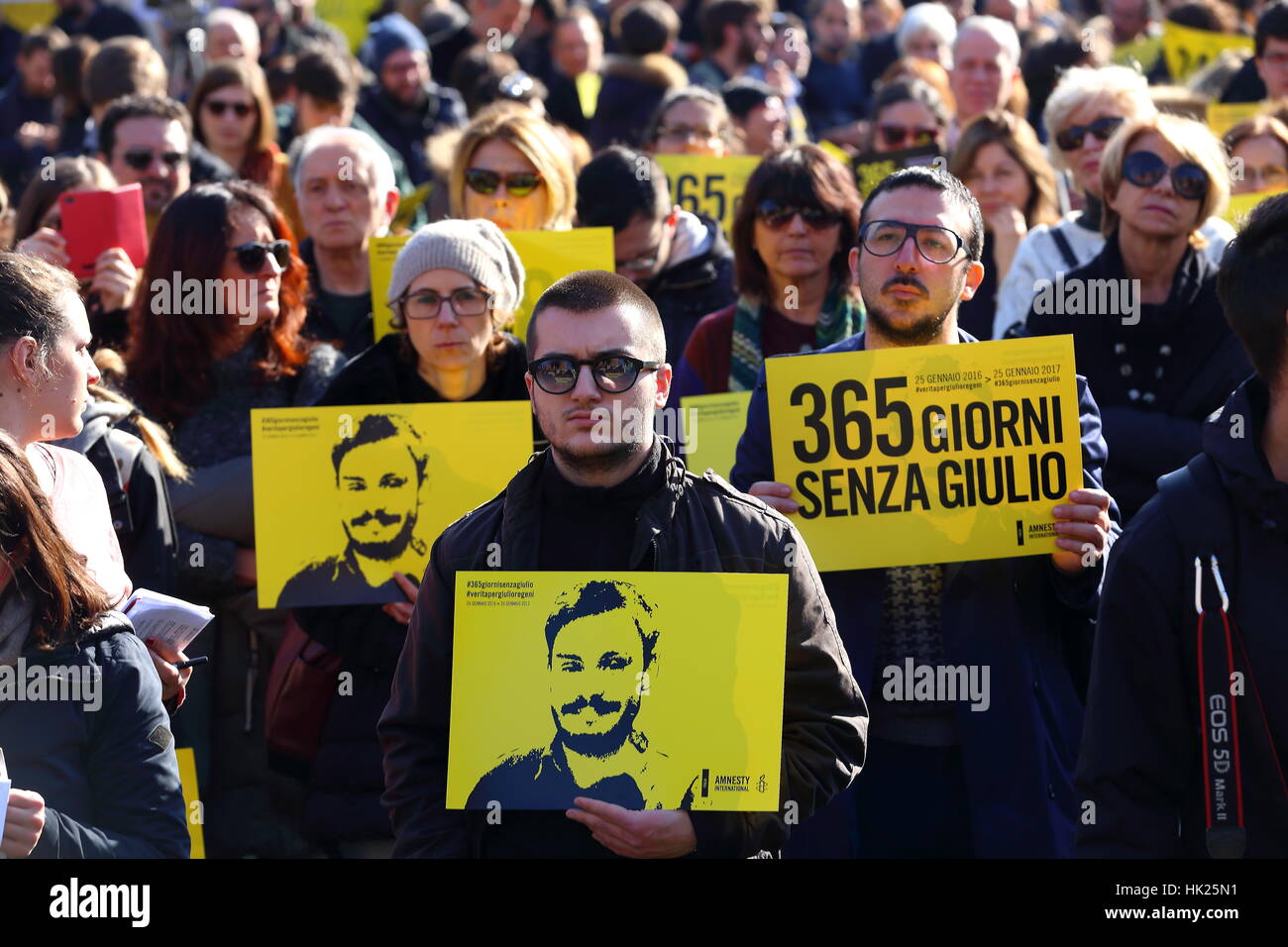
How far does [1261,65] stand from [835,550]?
6.27 m

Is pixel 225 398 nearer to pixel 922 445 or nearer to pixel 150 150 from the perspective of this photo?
pixel 150 150

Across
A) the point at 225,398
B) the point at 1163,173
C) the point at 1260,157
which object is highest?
the point at 1260,157

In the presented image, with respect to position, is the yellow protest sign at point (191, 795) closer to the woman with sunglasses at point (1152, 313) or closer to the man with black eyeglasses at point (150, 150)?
the woman with sunglasses at point (1152, 313)

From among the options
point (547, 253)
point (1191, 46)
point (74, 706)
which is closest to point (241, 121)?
point (547, 253)

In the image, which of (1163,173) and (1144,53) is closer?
(1163,173)

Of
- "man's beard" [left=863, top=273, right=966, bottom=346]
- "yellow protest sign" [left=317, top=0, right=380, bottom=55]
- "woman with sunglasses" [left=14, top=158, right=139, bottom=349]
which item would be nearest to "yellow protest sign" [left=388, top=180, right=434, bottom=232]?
"woman with sunglasses" [left=14, top=158, right=139, bottom=349]

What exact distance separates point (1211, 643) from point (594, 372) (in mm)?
1373

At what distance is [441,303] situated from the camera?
17.8ft

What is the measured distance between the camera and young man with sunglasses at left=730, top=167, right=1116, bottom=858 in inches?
177

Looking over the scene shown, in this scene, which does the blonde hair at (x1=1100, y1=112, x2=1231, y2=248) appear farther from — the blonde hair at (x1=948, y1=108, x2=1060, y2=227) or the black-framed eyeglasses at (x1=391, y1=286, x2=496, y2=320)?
the black-framed eyeglasses at (x1=391, y1=286, x2=496, y2=320)

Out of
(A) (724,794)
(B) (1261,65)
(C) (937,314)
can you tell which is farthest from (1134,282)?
(B) (1261,65)

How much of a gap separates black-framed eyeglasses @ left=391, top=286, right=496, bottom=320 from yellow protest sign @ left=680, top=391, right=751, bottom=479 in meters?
0.75

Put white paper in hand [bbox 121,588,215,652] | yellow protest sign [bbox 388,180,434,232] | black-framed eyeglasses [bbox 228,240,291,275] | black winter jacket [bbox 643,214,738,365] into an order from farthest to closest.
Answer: yellow protest sign [bbox 388,180,434,232] < black winter jacket [bbox 643,214,738,365] < black-framed eyeglasses [bbox 228,240,291,275] < white paper in hand [bbox 121,588,215,652]

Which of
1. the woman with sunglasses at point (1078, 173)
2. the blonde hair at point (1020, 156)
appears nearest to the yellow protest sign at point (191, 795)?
the woman with sunglasses at point (1078, 173)
